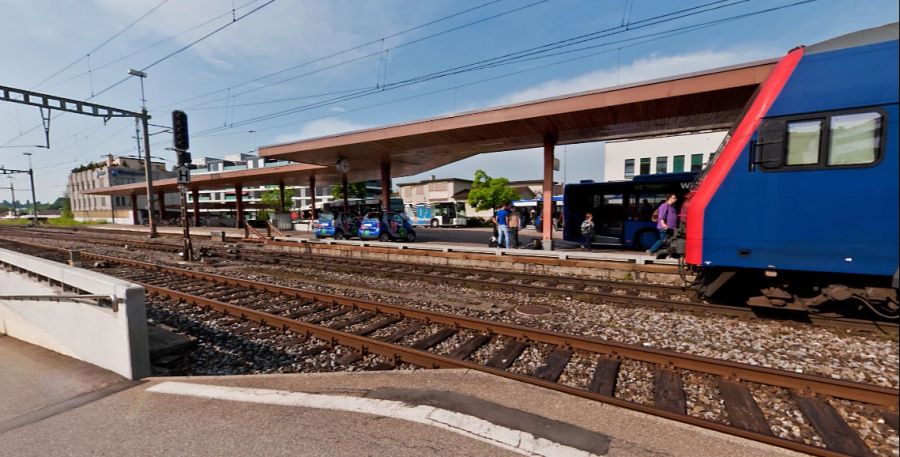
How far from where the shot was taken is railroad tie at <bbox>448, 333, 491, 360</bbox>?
5027 mm

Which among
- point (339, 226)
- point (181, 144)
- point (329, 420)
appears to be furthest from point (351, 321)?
point (339, 226)

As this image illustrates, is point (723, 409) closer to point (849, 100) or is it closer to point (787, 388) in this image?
point (787, 388)

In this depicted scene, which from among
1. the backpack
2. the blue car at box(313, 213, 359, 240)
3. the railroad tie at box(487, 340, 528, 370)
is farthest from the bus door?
the blue car at box(313, 213, 359, 240)

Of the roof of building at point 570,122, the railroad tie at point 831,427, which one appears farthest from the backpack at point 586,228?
the railroad tie at point 831,427

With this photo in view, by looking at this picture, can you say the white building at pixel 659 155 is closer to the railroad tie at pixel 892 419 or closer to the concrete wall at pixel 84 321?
the concrete wall at pixel 84 321

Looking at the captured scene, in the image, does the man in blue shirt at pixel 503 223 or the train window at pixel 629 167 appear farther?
the train window at pixel 629 167

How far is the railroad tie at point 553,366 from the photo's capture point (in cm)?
439

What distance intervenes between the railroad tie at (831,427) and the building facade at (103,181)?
258ft

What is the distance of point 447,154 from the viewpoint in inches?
817

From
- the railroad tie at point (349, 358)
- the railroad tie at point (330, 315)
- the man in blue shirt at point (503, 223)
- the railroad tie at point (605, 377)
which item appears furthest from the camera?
the man in blue shirt at point (503, 223)

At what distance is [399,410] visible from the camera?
11.8ft

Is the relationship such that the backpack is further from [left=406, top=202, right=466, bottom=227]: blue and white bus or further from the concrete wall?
[left=406, top=202, right=466, bottom=227]: blue and white bus

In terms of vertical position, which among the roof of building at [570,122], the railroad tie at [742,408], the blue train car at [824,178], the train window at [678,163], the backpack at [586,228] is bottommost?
the railroad tie at [742,408]

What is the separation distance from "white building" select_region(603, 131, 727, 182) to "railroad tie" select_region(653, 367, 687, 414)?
2699cm
